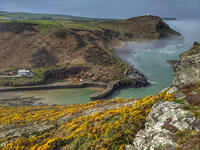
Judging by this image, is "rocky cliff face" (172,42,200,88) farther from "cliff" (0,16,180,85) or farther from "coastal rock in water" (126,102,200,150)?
"cliff" (0,16,180,85)

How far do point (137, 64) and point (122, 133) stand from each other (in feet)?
231

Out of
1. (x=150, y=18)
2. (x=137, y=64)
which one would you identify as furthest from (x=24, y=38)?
(x=150, y=18)

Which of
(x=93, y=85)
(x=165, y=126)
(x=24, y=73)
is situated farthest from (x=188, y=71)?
(x=24, y=73)

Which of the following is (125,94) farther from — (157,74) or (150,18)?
(150,18)

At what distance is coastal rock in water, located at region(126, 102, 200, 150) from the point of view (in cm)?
767

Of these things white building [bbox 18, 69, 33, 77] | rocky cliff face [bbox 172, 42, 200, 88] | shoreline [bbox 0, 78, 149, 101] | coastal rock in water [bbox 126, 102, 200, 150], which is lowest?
shoreline [bbox 0, 78, 149, 101]

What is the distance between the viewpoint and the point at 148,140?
8.67m

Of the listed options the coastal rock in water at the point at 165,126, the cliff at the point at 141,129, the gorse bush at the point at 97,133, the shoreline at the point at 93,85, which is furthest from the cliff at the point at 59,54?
the coastal rock in water at the point at 165,126

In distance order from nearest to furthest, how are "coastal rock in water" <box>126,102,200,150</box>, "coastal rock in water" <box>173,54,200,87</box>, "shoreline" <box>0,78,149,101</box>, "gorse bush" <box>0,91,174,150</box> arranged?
"coastal rock in water" <box>126,102,200,150</box>, "gorse bush" <box>0,91,174,150</box>, "coastal rock in water" <box>173,54,200,87</box>, "shoreline" <box>0,78,149,101</box>

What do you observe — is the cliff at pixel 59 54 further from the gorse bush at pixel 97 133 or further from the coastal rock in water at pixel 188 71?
the gorse bush at pixel 97 133

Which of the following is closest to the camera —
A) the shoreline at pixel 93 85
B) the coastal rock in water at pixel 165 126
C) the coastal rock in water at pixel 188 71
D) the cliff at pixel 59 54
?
the coastal rock in water at pixel 165 126

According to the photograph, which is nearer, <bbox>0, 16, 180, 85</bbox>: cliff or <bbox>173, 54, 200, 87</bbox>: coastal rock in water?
<bbox>173, 54, 200, 87</bbox>: coastal rock in water

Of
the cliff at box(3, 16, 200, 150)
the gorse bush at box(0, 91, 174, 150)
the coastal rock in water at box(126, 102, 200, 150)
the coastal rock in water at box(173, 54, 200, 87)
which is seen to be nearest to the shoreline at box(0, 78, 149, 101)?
the cliff at box(3, 16, 200, 150)

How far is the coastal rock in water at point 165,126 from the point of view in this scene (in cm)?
767
